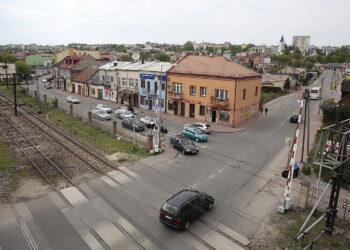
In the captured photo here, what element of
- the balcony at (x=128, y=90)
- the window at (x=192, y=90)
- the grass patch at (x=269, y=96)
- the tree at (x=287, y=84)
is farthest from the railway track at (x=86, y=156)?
the tree at (x=287, y=84)

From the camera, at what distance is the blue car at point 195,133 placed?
103 ft

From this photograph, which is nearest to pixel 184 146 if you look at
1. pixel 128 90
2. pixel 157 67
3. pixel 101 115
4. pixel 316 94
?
pixel 101 115

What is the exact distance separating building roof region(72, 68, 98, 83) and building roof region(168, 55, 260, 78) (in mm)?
26291

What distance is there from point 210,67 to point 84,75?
35.6m

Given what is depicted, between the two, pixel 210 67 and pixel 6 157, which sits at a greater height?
pixel 210 67

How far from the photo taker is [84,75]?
6606 centimetres

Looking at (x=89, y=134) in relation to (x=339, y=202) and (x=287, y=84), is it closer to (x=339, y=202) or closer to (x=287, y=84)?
(x=339, y=202)

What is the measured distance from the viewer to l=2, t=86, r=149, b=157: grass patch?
90.7 ft

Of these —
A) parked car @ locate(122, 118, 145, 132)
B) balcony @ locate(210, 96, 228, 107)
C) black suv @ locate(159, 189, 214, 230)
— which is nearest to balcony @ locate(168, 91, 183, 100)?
balcony @ locate(210, 96, 228, 107)

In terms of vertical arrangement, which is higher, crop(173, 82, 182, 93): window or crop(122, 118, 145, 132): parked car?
crop(173, 82, 182, 93): window

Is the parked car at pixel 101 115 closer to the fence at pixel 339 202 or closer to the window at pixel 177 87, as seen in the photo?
the window at pixel 177 87

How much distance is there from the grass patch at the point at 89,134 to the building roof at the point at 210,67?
54.5 feet

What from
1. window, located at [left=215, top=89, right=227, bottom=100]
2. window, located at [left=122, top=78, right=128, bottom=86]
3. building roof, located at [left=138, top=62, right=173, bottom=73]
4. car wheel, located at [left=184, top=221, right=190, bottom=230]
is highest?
building roof, located at [left=138, top=62, right=173, bottom=73]

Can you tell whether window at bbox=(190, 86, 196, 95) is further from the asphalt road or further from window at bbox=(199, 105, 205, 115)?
the asphalt road
